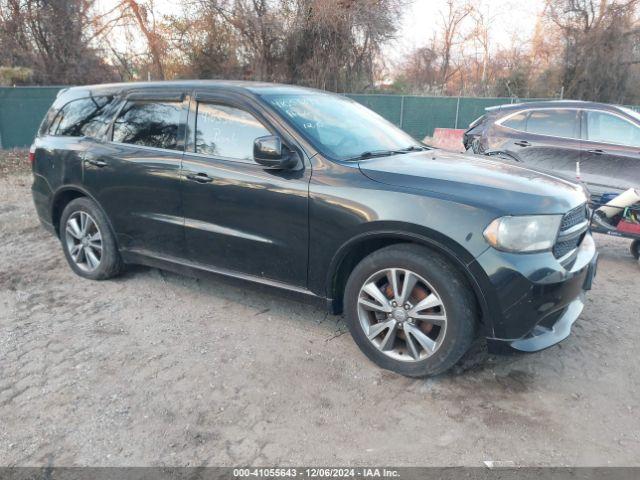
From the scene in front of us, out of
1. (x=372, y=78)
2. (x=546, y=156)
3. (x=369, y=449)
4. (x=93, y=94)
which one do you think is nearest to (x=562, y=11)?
(x=372, y=78)

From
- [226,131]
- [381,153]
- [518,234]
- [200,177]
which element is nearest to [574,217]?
[518,234]

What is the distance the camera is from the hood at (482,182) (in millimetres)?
2998

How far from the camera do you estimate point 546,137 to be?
692 centimetres

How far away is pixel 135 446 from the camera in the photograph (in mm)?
2682

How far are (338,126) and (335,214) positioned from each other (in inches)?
37.7

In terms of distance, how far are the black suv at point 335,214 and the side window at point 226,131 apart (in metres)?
0.01

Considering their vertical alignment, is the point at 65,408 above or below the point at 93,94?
below

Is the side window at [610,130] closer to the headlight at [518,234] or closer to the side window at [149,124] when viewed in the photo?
A: the headlight at [518,234]

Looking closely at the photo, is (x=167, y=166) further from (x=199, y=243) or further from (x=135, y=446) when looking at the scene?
(x=135, y=446)

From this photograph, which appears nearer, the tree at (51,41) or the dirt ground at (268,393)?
the dirt ground at (268,393)

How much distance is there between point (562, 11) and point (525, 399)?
28734 millimetres

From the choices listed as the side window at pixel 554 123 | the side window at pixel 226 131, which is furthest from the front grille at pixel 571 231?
the side window at pixel 554 123

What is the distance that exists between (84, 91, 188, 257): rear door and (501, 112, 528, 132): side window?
16.3 feet

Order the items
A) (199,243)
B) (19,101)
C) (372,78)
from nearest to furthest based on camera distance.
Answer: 1. (199,243)
2. (19,101)
3. (372,78)
